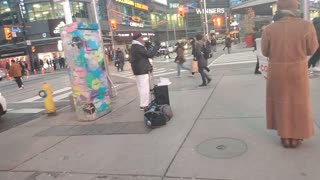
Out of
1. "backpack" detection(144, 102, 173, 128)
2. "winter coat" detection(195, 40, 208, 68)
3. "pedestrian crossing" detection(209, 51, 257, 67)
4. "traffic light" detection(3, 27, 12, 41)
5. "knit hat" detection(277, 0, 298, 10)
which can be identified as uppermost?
"traffic light" detection(3, 27, 12, 41)

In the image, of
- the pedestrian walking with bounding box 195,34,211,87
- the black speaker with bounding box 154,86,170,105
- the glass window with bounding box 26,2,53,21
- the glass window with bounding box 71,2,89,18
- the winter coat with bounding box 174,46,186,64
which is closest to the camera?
the black speaker with bounding box 154,86,170,105

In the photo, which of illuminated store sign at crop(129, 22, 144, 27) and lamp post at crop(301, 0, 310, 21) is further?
illuminated store sign at crop(129, 22, 144, 27)

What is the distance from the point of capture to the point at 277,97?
4758 millimetres

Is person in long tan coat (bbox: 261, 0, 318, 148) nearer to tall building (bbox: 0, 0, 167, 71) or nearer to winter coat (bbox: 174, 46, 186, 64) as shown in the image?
winter coat (bbox: 174, 46, 186, 64)

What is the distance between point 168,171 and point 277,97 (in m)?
1.73

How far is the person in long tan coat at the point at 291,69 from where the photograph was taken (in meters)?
4.59

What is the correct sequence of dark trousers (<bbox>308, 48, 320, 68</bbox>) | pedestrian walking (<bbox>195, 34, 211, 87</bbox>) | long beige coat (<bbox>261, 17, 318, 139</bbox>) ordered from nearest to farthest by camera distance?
long beige coat (<bbox>261, 17, 318, 139</bbox>)
dark trousers (<bbox>308, 48, 320, 68</bbox>)
pedestrian walking (<bbox>195, 34, 211, 87</bbox>)

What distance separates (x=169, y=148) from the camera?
5.27 meters

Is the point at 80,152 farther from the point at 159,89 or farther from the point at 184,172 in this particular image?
the point at 159,89

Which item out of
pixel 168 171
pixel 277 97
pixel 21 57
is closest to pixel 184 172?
pixel 168 171

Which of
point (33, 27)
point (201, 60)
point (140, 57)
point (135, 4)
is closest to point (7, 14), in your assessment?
point (33, 27)

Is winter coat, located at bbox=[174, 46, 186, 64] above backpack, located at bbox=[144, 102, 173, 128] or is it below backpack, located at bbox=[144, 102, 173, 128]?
above

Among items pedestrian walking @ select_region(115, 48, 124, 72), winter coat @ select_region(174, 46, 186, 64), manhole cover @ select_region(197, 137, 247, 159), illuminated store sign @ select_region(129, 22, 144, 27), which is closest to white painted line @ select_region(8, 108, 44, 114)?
winter coat @ select_region(174, 46, 186, 64)

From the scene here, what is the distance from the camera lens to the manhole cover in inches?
187
